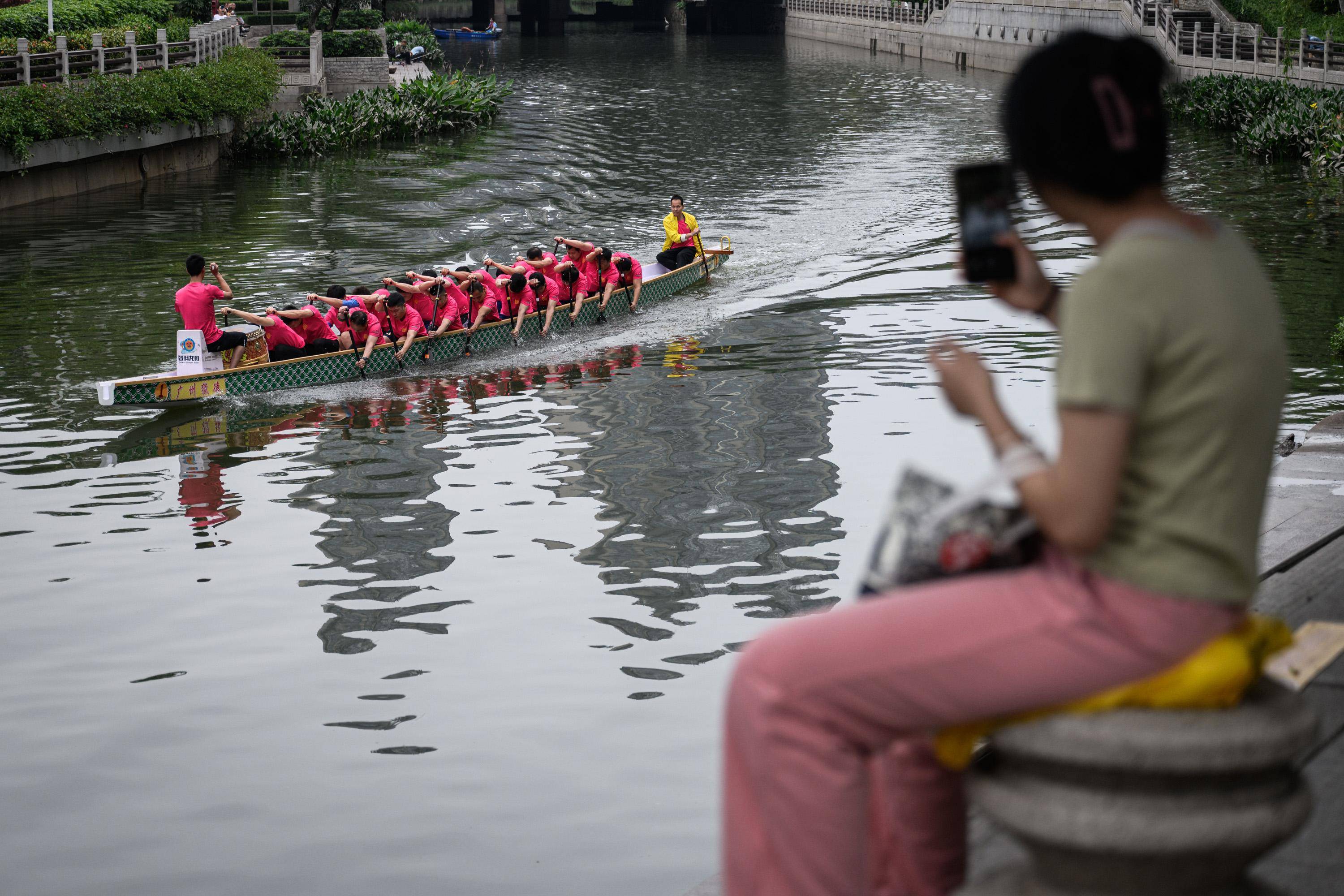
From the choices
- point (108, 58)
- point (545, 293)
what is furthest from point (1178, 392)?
point (108, 58)

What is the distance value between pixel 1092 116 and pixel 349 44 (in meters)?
47.4

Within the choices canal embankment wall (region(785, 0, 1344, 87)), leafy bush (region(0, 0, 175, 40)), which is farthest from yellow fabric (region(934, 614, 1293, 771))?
leafy bush (region(0, 0, 175, 40))

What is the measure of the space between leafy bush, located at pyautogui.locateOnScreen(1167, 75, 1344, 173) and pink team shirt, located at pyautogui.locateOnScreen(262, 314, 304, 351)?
25070 millimetres

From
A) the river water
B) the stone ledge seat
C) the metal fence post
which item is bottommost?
the river water

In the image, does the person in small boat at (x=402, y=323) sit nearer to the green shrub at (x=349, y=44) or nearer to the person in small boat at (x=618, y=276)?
the person in small boat at (x=618, y=276)

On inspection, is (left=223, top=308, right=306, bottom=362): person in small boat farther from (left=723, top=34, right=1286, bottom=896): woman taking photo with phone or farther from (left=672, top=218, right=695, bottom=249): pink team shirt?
(left=723, top=34, right=1286, bottom=896): woman taking photo with phone

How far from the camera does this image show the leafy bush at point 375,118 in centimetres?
3934

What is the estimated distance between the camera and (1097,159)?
2895 millimetres

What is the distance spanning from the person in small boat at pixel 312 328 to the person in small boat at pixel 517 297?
289 cm

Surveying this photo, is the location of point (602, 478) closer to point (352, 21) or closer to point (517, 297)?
point (517, 297)

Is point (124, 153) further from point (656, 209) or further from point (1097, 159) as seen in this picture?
point (1097, 159)

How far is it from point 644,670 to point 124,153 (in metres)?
28.6

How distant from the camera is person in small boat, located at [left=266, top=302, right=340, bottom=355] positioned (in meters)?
18.4

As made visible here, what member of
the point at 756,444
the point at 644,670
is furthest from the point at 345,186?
the point at 644,670
